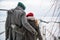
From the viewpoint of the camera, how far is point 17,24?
1.96 meters

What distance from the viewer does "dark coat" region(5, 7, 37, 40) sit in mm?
1924

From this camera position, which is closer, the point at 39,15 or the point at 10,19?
the point at 10,19

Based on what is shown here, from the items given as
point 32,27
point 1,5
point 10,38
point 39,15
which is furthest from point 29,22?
point 1,5

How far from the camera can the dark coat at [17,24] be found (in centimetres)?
192

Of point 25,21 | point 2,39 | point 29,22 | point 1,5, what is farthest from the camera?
point 1,5

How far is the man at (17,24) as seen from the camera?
6.31ft

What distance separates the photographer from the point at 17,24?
6.42 feet

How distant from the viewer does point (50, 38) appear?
2.70 m

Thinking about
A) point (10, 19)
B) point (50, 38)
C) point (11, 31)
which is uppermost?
point (10, 19)

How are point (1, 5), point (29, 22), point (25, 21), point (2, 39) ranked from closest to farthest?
point (25, 21) < point (29, 22) < point (2, 39) < point (1, 5)

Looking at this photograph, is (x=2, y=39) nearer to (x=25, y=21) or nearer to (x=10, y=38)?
(x=10, y=38)

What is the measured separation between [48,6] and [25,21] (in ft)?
3.07

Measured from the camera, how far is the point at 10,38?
2.03 m

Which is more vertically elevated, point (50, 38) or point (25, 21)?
point (25, 21)
